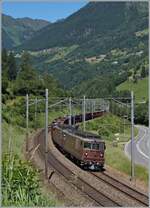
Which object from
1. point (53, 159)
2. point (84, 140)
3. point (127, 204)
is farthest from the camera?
point (53, 159)

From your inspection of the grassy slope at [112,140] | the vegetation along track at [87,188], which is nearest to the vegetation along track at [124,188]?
the vegetation along track at [87,188]

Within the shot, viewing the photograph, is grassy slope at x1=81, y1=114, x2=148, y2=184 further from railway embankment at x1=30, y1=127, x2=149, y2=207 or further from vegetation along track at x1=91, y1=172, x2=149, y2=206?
vegetation along track at x1=91, y1=172, x2=149, y2=206

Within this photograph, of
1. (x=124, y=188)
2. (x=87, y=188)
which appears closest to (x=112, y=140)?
(x=124, y=188)

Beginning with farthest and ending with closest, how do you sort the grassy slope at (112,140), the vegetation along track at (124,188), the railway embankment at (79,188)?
the grassy slope at (112,140), the vegetation along track at (124,188), the railway embankment at (79,188)

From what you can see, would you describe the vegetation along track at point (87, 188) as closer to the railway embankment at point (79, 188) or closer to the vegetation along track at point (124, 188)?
the railway embankment at point (79, 188)

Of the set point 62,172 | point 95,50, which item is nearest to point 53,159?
point 62,172

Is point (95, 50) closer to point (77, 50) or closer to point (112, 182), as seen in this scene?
point (77, 50)

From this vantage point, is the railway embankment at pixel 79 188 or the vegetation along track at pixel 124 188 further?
the vegetation along track at pixel 124 188

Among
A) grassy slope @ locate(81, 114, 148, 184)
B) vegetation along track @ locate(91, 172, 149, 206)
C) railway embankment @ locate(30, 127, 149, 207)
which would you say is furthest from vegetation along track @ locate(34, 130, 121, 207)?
grassy slope @ locate(81, 114, 148, 184)

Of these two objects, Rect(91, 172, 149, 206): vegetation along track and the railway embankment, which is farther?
Rect(91, 172, 149, 206): vegetation along track
